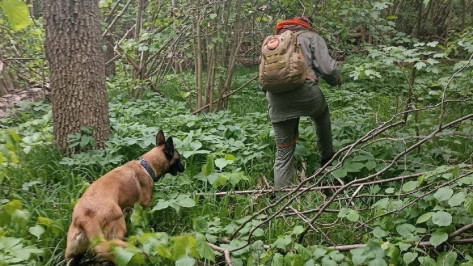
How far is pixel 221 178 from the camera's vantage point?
332 centimetres

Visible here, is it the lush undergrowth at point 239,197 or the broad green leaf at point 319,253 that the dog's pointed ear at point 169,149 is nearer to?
the lush undergrowth at point 239,197

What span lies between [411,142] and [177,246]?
12.6 ft

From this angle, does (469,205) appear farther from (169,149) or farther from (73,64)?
(73,64)

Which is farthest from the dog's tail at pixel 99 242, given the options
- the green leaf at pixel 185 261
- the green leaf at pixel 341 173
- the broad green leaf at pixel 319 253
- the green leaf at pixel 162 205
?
the green leaf at pixel 341 173

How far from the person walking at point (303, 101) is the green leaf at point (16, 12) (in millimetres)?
2789

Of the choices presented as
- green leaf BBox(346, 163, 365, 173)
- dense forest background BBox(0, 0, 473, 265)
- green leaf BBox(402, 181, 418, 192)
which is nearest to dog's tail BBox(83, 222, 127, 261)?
dense forest background BBox(0, 0, 473, 265)

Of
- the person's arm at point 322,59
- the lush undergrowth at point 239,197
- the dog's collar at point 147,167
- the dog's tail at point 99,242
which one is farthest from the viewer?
the person's arm at point 322,59

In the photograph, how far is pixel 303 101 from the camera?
3.83 metres

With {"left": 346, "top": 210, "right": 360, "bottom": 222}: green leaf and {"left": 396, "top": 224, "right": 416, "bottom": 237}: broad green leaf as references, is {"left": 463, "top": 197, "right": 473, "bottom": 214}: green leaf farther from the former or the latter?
{"left": 346, "top": 210, "right": 360, "bottom": 222}: green leaf

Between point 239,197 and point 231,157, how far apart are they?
0.42 m

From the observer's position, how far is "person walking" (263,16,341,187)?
3791mm

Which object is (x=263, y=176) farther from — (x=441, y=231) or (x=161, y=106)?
(x=161, y=106)

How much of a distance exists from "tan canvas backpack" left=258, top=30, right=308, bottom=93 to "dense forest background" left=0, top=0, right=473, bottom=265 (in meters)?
0.87

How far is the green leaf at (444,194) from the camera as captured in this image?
2.13 meters
